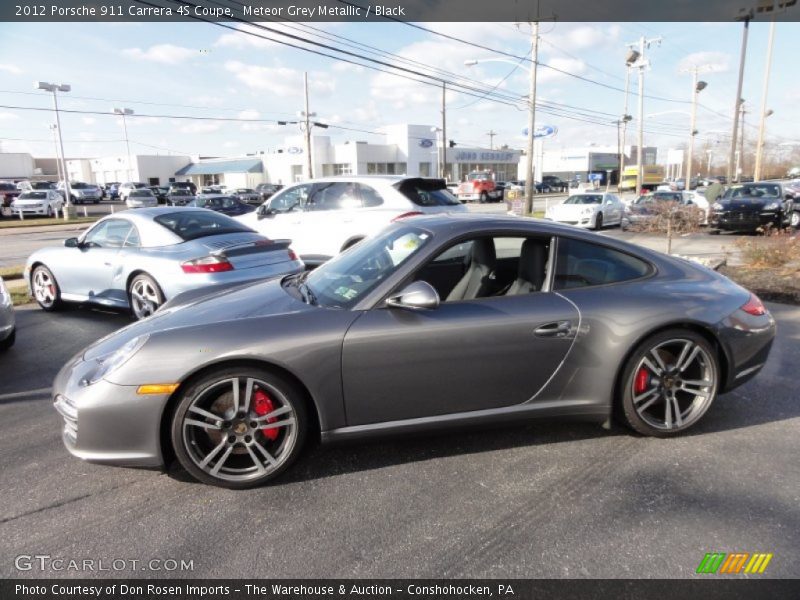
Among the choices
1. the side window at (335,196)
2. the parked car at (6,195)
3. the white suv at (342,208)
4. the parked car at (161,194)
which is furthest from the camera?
the parked car at (161,194)

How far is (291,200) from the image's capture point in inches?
373

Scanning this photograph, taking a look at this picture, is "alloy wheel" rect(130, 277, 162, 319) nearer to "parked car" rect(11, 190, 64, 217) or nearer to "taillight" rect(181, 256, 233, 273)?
"taillight" rect(181, 256, 233, 273)

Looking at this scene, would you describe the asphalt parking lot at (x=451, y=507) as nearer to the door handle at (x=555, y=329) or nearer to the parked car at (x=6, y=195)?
the door handle at (x=555, y=329)

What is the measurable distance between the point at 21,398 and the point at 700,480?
4.88 meters

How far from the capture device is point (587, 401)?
3.22 metres

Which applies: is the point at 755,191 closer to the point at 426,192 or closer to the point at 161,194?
the point at 426,192

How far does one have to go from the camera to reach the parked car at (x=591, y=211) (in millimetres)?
19350

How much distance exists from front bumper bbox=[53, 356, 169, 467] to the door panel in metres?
1.01

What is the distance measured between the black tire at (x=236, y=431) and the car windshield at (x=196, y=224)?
3998mm

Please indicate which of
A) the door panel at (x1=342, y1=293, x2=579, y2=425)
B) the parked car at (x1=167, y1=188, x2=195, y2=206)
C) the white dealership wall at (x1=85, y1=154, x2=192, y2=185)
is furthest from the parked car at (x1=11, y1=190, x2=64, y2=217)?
the white dealership wall at (x1=85, y1=154, x2=192, y2=185)

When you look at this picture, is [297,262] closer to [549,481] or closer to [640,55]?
[549,481]

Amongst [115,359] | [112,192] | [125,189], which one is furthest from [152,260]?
[112,192]

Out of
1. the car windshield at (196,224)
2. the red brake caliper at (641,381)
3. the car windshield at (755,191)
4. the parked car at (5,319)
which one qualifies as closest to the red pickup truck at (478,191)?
the car windshield at (755,191)
